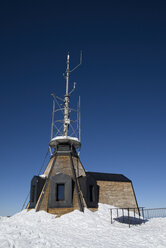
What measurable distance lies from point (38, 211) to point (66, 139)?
7773 mm

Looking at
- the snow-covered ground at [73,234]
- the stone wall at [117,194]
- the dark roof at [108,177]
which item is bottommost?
the snow-covered ground at [73,234]

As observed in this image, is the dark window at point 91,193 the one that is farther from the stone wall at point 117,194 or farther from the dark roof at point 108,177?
the dark roof at point 108,177

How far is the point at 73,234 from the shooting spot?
12.1m

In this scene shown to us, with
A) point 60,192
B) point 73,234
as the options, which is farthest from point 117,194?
point 73,234

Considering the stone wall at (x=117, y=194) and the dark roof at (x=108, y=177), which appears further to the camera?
the dark roof at (x=108, y=177)

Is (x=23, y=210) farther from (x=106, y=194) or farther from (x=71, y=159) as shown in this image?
(x=106, y=194)

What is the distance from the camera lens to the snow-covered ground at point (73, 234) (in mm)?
9344

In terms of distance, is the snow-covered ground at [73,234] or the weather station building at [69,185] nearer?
the snow-covered ground at [73,234]

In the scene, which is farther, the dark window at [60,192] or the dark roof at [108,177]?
the dark roof at [108,177]

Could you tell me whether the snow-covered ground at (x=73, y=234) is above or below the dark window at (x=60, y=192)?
below

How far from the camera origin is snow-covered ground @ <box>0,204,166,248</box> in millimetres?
9344

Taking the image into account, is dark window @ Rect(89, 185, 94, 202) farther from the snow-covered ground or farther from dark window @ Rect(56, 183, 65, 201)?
dark window @ Rect(56, 183, 65, 201)

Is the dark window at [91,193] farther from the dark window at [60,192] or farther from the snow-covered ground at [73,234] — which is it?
the dark window at [60,192]

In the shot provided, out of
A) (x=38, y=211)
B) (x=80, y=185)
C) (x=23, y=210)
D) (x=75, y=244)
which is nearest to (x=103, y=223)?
(x=80, y=185)
